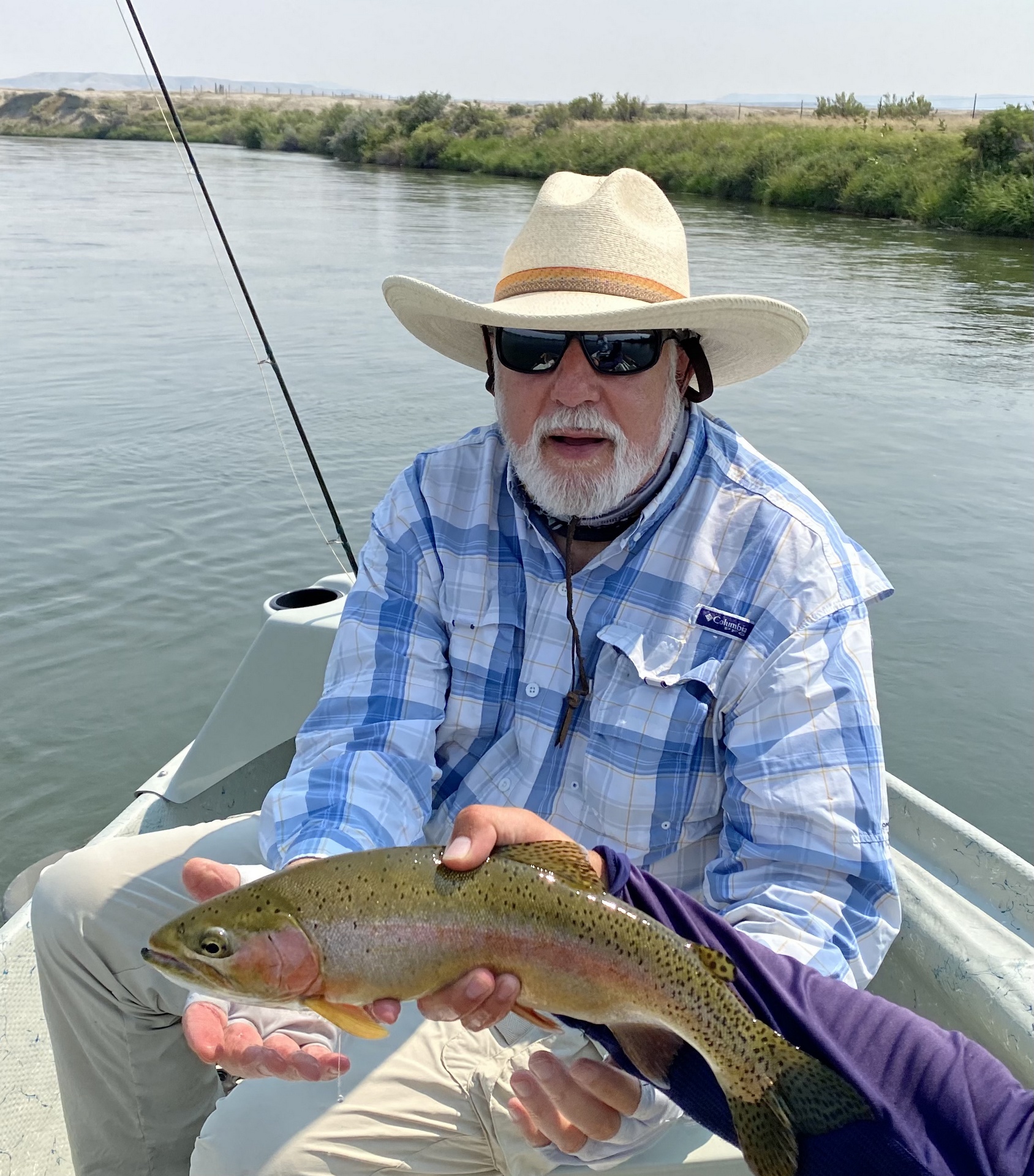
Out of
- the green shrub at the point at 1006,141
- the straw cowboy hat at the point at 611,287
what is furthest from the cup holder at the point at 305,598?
the green shrub at the point at 1006,141

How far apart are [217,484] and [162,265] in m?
10.3

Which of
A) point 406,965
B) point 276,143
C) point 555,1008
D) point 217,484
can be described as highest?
point 276,143

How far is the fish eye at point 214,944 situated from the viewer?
1.65 meters

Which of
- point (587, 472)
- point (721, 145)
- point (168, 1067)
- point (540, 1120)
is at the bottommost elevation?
point (168, 1067)

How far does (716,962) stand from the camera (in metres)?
1.78

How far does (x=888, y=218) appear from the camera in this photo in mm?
28484

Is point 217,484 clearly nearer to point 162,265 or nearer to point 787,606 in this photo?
point 787,606

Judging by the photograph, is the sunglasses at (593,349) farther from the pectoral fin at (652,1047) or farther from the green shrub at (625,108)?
the green shrub at (625,108)

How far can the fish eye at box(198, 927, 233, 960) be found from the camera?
1.65m

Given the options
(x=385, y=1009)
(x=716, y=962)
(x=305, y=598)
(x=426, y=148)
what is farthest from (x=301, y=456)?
(x=426, y=148)

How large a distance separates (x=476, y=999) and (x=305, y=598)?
7.80 feet

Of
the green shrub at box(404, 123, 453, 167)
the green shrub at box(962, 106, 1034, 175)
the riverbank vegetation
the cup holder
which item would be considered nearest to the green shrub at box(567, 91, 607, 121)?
the riverbank vegetation

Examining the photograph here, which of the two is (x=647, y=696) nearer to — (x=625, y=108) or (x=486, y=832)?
(x=486, y=832)

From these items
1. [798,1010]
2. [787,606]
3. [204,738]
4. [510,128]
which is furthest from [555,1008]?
[510,128]
